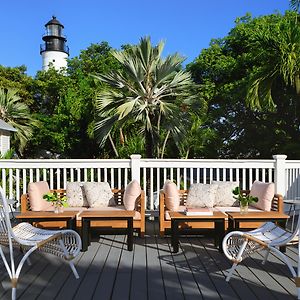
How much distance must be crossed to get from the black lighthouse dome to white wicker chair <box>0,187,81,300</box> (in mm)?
33552

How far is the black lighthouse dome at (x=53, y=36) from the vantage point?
35.0 meters

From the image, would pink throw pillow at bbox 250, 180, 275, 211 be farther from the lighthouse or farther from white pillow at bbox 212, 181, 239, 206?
the lighthouse

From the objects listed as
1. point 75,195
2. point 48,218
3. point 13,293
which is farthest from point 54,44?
point 13,293

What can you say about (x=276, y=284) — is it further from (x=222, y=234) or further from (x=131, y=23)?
(x=131, y=23)

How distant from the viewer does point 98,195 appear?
6.09 meters

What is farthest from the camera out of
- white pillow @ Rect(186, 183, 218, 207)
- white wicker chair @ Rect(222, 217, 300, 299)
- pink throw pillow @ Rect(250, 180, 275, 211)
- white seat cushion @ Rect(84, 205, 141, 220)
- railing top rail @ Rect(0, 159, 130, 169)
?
railing top rail @ Rect(0, 159, 130, 169)

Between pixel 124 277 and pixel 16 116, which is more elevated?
pixel 16 116

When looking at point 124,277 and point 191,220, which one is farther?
point 191,220

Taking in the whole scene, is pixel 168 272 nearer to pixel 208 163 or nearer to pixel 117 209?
pixel 117 209

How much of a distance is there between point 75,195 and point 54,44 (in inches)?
1244

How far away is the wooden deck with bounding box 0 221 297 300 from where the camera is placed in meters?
3.28

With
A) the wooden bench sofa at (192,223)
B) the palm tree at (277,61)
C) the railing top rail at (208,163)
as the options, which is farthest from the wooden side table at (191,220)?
the palm tree at (277,61)

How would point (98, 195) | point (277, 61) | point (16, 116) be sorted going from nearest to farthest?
1. point (98, 195)
2. point (277, 61)
3. point (16, 116)

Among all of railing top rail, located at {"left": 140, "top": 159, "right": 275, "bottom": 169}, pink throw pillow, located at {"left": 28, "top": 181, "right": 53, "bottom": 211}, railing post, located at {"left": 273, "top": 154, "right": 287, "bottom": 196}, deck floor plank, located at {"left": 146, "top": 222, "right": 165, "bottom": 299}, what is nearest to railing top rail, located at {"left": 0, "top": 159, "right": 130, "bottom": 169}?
railing top rail, located at {"left": 140, "top": 159, "right": 275, "bottom": 169}
